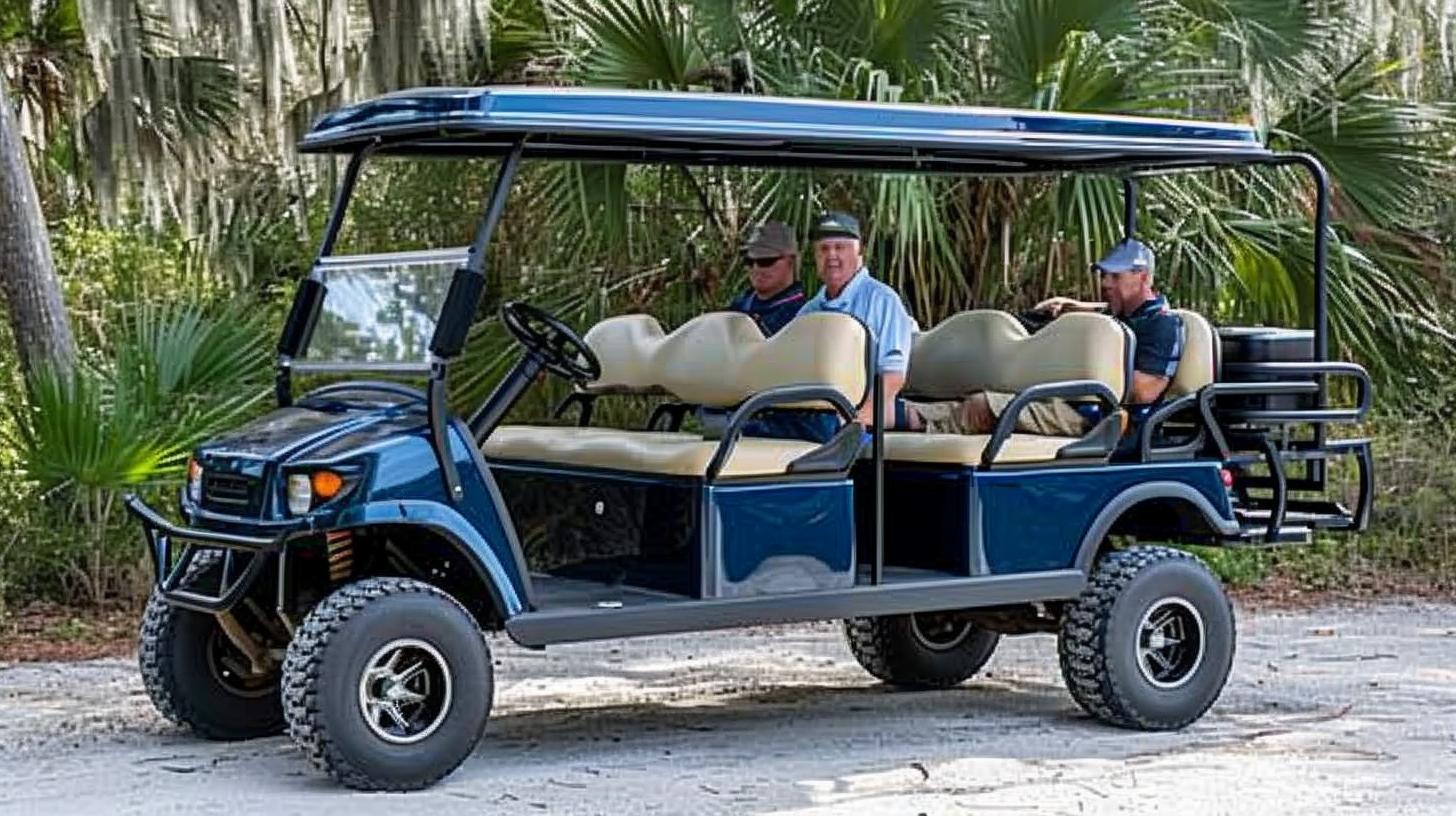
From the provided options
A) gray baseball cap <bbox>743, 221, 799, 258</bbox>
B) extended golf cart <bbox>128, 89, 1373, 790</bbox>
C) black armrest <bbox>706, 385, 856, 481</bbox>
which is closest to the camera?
extended golf cart <bbox>128, 89, 1373, 790</bbox>

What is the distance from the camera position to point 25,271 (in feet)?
34.7

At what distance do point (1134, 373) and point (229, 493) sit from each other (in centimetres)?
290

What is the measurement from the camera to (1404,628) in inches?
396

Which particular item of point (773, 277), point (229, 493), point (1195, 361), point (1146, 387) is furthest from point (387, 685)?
point (1195, 361)

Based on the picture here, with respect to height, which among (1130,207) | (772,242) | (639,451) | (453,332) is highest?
(1130,207)

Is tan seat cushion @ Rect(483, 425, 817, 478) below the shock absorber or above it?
above

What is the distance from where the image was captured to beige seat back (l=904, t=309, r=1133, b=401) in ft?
24.7

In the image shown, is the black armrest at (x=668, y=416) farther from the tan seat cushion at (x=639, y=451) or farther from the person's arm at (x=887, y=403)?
the person's arm at (x=887, y=403)

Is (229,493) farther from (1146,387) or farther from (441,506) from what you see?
(1146,387)

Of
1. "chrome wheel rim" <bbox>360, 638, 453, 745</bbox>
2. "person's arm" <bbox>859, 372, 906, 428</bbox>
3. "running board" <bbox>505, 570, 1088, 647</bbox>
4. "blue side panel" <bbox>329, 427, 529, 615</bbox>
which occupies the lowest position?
"chrome wheel rim" <bbox>360, 638, 453, 745</bbox>

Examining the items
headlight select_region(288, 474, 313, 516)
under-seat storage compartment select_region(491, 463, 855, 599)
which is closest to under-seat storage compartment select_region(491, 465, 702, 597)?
under-seat storage compartment select_region(491, 463, 855, 599)

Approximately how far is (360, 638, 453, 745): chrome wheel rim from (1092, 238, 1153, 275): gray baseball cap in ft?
9.16

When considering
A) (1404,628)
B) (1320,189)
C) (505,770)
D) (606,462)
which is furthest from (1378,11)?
(505,770)

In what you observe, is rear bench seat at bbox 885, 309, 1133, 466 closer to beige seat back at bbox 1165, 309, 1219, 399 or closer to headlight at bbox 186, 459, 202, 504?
beige seat back at bbox 1165, 309, 1219, 399
